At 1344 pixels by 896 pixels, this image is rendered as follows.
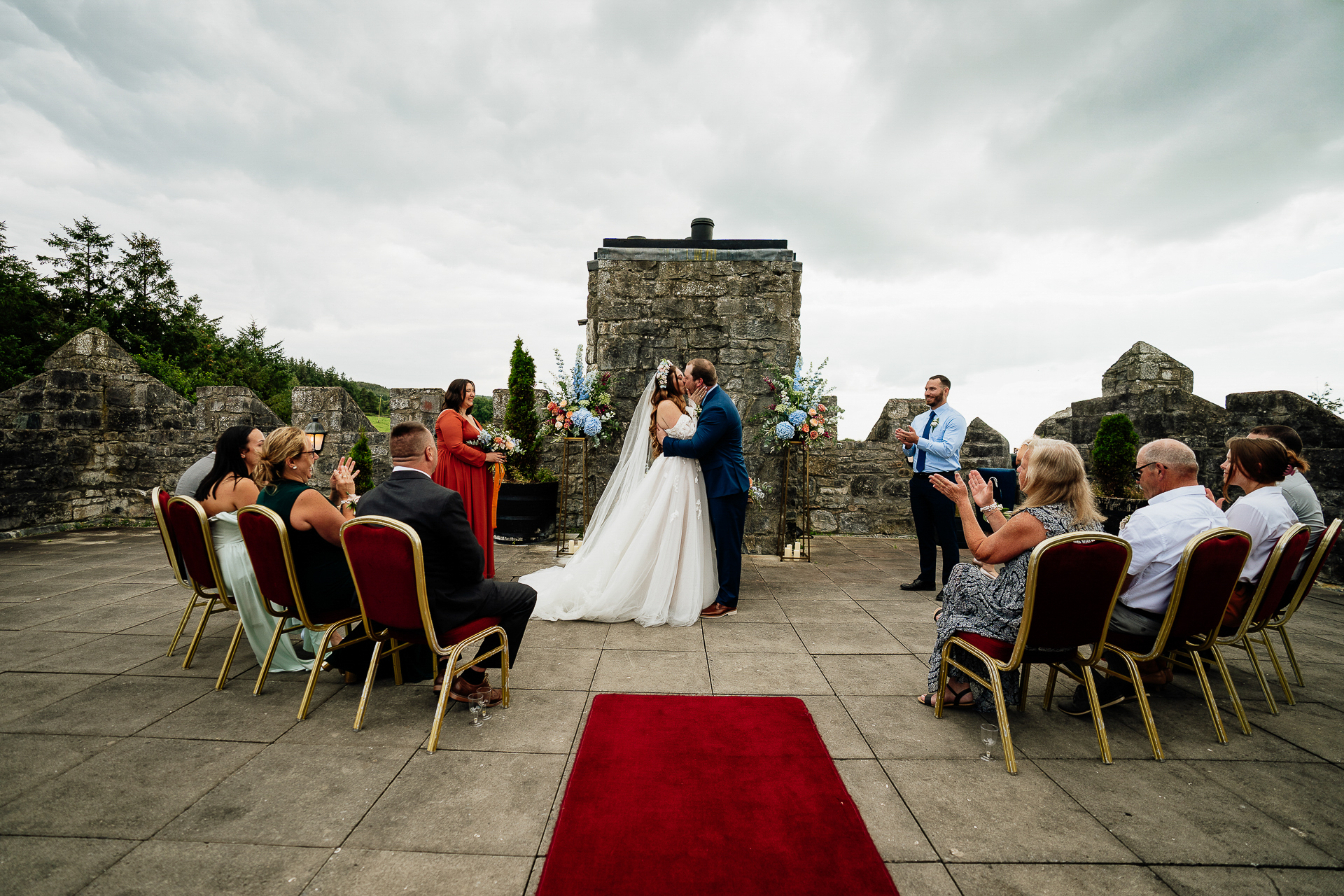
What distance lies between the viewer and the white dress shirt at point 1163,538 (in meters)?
2.71

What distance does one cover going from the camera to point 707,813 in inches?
81.2

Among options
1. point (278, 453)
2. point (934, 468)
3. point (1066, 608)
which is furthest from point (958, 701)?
point (278, 453)

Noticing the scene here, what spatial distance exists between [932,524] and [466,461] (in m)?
4.19

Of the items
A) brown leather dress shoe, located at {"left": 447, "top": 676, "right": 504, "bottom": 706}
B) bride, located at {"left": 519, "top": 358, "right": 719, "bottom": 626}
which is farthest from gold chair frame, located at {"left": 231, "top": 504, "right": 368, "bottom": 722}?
bride, located at {"left": 519, "top": 358, "right": 719, "bottom": 626}

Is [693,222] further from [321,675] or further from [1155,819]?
[1155,819]

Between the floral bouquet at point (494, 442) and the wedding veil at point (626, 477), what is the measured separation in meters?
1.04

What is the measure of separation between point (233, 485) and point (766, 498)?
5.28m

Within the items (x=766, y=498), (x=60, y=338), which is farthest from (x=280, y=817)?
(x=60, y=338)

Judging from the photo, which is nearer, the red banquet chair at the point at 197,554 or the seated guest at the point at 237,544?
the red banquet chair at the point at 197,554

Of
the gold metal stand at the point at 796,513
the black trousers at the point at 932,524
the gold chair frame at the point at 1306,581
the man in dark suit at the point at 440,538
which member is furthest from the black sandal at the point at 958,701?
the gold metal stand at the point at 796,513

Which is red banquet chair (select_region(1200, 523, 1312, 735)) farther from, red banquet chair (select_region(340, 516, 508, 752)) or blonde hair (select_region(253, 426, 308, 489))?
blonde hair (select_region(253, 426, 308, 489))

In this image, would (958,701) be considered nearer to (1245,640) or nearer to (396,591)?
(1245,640)

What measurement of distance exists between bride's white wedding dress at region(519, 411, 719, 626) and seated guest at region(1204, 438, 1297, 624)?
302cm

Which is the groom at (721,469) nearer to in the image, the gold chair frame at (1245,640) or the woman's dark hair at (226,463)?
the gold chair frame at (1245,640)
